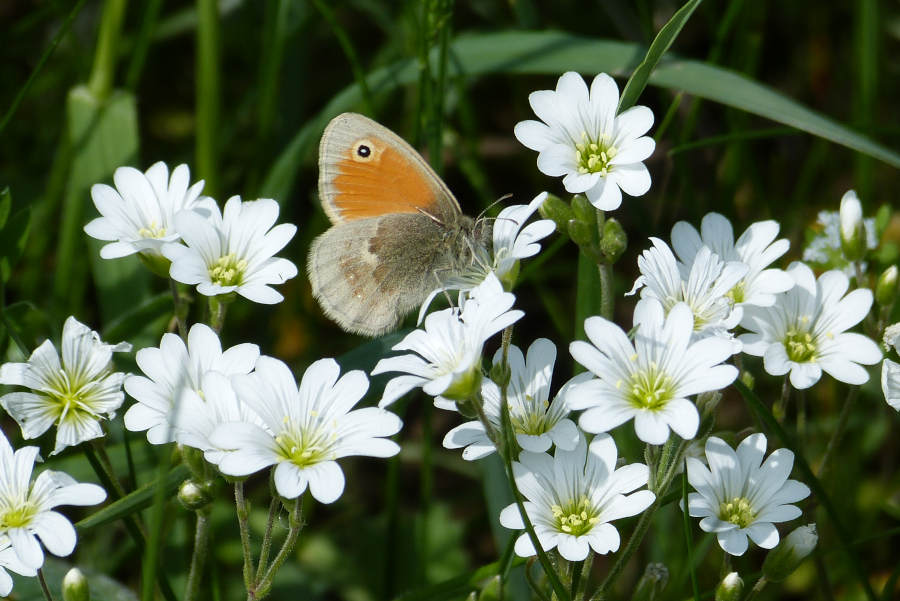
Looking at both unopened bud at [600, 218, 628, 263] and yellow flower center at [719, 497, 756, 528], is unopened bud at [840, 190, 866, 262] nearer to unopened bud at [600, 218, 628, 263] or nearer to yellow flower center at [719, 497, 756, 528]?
unopened bud at [600, 218, 628, 263]

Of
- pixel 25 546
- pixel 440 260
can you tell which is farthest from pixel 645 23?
pixel 25 546

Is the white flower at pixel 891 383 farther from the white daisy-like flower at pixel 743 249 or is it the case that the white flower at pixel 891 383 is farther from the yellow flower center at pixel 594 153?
the yellow flower center at pixel 594 153

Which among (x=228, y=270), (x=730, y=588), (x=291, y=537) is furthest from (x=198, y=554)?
(x=730, y=588)

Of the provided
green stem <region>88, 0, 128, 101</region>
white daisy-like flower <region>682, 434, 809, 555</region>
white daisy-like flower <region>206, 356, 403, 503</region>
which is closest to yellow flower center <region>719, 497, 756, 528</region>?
white daisy-like flower <region>682, 434, 809, 555</region>

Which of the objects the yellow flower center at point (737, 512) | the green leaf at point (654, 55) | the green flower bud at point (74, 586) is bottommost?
the yellow flower center at point (737, 512)

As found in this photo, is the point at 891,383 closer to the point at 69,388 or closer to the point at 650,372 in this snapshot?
the point at 650,372

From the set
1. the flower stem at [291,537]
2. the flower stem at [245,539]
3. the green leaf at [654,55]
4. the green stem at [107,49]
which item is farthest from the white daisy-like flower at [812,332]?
the green stem at [107,49]
